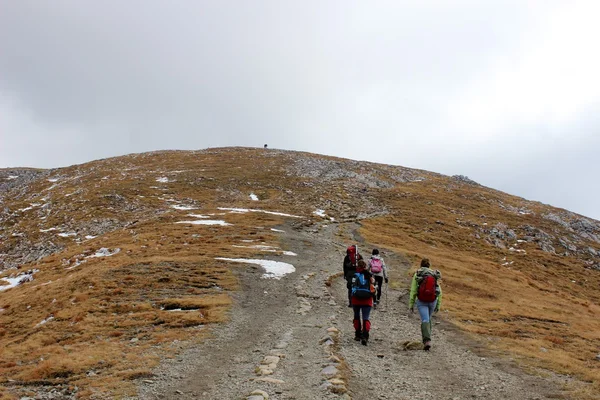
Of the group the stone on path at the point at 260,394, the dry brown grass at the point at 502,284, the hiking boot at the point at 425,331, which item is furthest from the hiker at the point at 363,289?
the dry brown grass at the point at 502,284

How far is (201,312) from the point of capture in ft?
65.6

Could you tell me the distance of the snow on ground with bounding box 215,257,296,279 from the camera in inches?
1183

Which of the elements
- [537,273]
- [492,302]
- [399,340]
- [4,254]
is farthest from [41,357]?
[537,273]

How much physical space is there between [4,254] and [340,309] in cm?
4277

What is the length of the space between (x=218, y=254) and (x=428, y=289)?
22.4m

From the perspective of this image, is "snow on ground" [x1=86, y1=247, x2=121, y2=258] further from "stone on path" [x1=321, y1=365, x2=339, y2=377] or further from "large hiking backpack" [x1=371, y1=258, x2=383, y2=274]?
"stone on path" [x1=321, y1=365, x2=339, y2=377]

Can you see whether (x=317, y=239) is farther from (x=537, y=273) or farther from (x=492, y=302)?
(x=537, y=273)

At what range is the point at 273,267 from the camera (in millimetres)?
31953

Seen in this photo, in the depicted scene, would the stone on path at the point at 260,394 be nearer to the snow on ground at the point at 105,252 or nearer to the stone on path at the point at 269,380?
the stone on path at the point at 269,380

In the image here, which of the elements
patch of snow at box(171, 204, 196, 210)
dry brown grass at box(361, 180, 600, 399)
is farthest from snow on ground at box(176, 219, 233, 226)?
dry brown grass at box(361, 180, 600, 399)

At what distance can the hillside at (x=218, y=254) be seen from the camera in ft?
51.4

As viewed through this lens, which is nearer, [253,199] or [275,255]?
[275,255]

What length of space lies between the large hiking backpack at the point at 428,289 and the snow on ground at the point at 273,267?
15514mm

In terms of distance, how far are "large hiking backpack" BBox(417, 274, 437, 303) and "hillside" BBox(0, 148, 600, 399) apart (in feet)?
11.6
